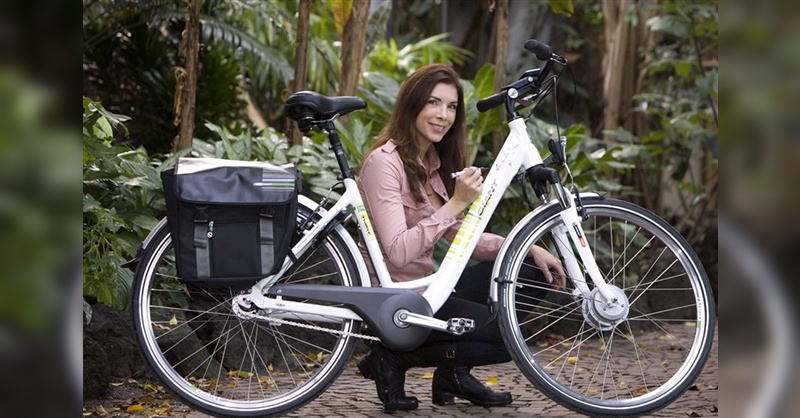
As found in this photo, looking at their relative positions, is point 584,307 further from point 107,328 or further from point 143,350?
point 107,328

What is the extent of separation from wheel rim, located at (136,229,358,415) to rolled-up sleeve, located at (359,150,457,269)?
0.66ft

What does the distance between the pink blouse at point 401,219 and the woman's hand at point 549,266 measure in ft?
0.85

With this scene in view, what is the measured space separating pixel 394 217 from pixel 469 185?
284 mm

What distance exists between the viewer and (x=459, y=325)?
349cm

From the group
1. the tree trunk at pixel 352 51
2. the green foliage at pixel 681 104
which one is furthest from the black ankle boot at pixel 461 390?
the green foliage at pixel 681 104

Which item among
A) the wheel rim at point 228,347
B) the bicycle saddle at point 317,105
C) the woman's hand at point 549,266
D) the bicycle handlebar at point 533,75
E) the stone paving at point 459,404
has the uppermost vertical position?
the bicycle handlebar at point 533,75

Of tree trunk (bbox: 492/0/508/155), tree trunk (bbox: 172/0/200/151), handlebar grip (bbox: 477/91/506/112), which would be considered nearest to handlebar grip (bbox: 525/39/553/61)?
handlebar grip (bbox: 477/91/506/112)

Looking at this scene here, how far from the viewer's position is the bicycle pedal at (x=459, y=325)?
11.4 ft

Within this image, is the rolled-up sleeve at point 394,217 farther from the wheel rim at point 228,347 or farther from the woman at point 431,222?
the wheel rim at point 228,347
